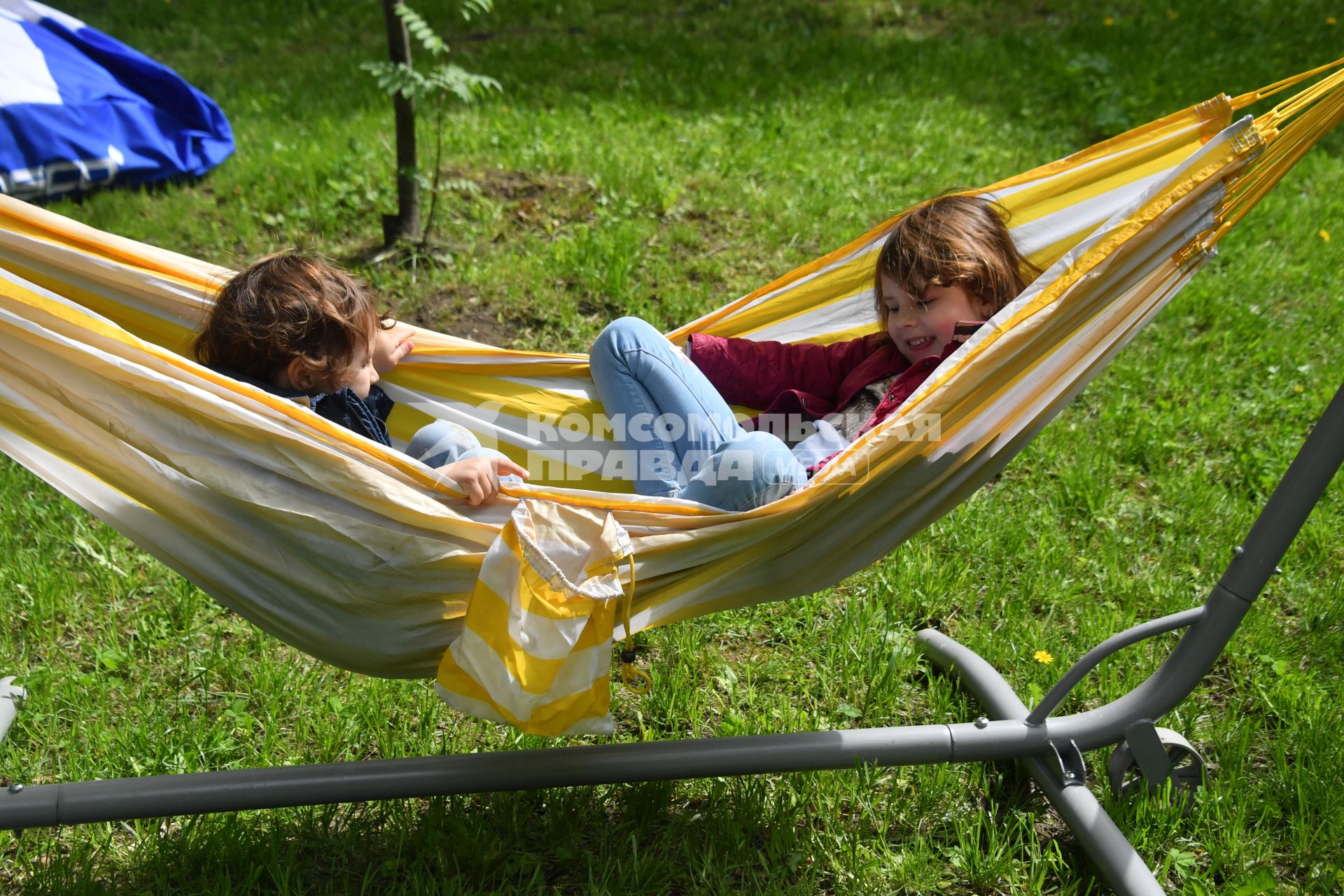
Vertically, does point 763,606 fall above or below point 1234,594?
below

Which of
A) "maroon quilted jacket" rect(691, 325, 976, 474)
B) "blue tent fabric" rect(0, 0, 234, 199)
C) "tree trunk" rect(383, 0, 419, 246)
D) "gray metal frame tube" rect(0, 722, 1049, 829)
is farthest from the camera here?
"blue tent fabric" rect(0, 0, 234, 199)

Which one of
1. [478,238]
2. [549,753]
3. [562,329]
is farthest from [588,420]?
[478,238]

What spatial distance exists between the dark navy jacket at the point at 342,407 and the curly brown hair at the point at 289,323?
0.02 metres

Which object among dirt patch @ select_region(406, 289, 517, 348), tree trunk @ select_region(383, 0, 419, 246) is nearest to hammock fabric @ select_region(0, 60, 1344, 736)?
dirt patch @ select_region(406, 289, 517, 348)

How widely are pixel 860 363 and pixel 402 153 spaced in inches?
74.5

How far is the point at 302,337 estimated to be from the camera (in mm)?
1796

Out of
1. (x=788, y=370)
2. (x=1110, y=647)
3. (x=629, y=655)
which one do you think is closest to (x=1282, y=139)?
(x=1110, y=647)

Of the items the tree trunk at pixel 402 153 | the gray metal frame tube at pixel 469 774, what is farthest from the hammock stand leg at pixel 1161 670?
the tree trunk at pixel 402 153

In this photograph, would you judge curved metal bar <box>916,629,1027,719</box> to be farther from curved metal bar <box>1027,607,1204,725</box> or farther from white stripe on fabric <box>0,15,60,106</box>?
white stripe on fabric <box>0,15,60,106</box>

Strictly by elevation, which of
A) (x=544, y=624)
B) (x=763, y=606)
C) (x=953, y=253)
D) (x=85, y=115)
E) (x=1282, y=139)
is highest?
(x=1282, y=139)

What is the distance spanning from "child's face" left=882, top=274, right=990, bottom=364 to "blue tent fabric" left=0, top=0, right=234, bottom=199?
10.8 feet

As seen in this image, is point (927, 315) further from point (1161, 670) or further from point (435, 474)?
point (435, 474)

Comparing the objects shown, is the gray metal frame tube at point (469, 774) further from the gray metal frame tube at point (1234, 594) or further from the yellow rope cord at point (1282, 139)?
the yellow rope cord at point (1282, 139)

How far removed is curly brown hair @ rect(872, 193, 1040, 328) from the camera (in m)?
2.04
